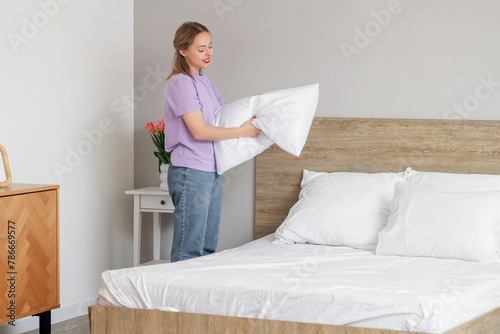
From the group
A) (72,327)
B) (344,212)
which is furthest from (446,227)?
(72,327)

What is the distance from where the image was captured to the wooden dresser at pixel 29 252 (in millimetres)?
2766

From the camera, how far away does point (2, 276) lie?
274 centimetres

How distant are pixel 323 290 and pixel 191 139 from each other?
1.12 metres

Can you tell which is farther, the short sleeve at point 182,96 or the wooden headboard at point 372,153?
the wooden headboard at point 372,153

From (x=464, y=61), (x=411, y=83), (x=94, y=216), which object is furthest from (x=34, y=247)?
(x=464, y=61)

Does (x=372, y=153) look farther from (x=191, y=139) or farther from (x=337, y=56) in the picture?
(x=191, y=139)

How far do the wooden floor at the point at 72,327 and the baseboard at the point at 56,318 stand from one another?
0.02 meters

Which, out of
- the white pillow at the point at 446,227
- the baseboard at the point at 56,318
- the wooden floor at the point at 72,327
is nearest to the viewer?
the white pillow at the point at 446,227

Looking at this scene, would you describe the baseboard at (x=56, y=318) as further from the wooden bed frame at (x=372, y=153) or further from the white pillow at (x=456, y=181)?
the white pillow at (x=456, y=181)

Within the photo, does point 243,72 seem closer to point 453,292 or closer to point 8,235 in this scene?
point 8,235

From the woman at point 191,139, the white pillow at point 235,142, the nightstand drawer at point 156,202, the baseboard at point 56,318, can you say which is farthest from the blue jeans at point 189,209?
the baseboard at point 56,318

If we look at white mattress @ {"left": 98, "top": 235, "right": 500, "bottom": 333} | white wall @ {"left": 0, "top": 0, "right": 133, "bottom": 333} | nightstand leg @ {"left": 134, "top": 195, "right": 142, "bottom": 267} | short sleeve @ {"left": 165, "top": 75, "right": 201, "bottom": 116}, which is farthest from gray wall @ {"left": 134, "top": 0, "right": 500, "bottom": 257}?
white mattress @ {"left": 98, "top": 235, "right": 500, "bottom": 333}

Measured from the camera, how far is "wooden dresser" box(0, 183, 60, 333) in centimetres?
277

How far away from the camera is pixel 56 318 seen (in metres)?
3.57
